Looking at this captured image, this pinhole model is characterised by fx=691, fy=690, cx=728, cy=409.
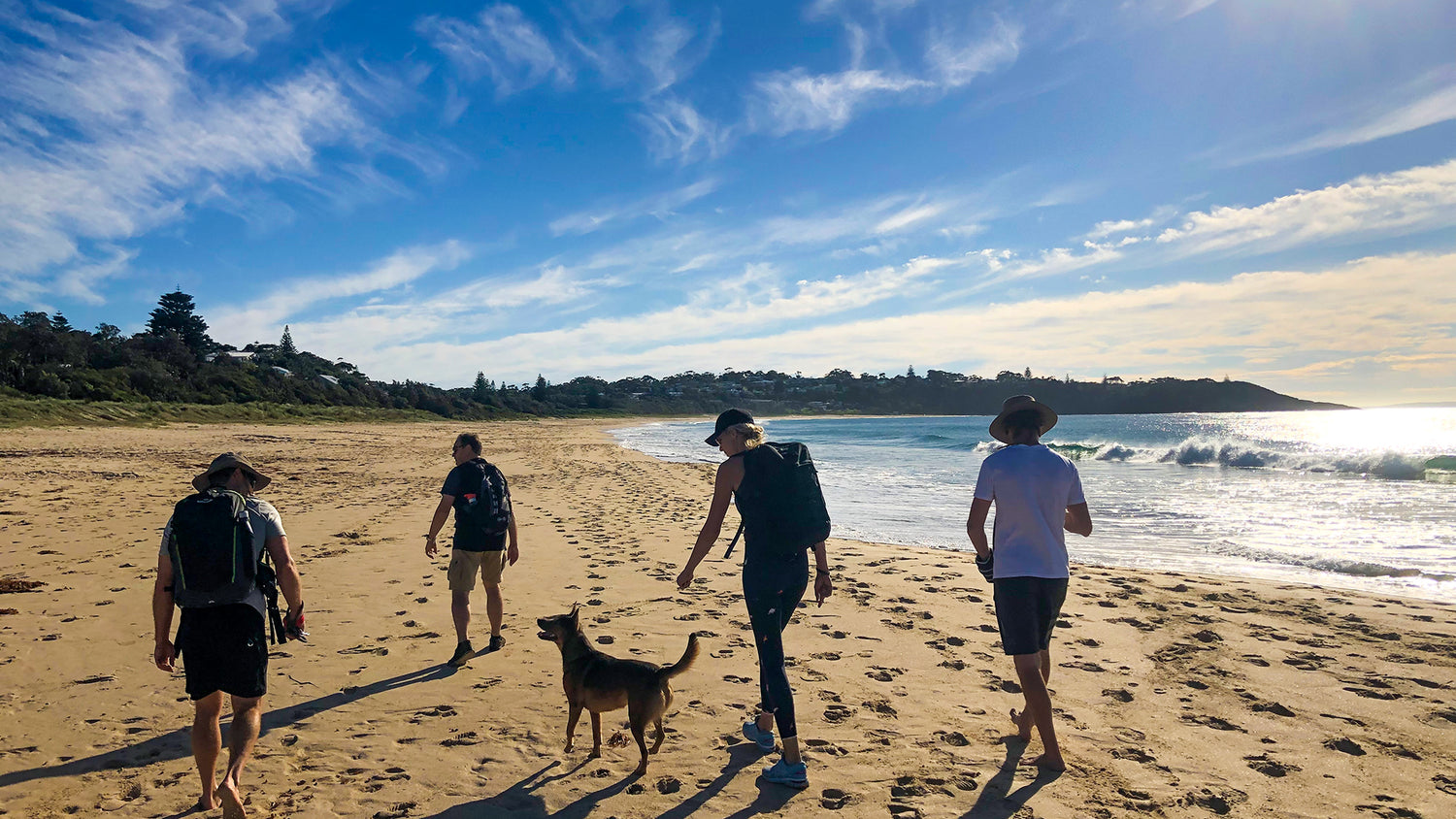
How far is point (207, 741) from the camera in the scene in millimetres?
3369

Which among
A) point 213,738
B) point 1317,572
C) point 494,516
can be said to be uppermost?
point 494,516

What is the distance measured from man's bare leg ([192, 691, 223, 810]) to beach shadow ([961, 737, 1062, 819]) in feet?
12.2

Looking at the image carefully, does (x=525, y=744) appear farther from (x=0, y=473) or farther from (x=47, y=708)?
(x=0, y=473)

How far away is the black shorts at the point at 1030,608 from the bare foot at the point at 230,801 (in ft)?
12.8

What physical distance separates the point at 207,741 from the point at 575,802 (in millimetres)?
1811

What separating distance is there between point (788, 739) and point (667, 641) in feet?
7.79

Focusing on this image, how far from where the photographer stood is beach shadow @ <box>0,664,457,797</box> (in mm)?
3756

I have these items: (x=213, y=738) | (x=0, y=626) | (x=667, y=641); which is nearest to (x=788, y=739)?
(x=667, y=641)

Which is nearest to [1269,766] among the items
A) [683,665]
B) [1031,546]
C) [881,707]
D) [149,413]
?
[1031,546]

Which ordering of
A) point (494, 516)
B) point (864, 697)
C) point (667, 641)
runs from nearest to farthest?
point (864, 697) < point (494, 516) < point (667, 641)

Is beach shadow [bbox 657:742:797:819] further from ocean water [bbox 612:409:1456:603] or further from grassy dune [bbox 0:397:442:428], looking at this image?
grassy dune [bbox 0:397:442:428]

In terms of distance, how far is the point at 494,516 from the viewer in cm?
557

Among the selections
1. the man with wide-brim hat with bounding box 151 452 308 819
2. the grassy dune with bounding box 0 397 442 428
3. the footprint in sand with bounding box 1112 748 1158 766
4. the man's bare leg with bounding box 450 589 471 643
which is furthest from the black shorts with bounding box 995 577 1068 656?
the grassy dune with bounding box 0 397 442 428

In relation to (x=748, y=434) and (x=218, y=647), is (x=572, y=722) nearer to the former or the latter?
(x=218, y=647)
